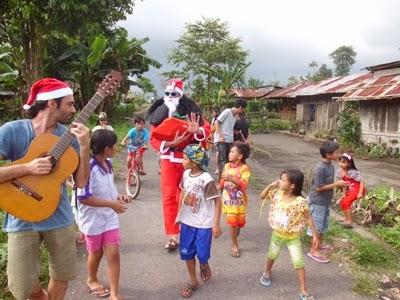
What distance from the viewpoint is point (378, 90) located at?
16375 mm

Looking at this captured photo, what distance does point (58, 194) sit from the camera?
2582 mm

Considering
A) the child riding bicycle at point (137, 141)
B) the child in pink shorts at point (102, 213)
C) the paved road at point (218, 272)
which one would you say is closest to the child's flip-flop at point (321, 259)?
the paved road at point (218, 272)

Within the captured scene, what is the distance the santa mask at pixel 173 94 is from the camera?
184 inches

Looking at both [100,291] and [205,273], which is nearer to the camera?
[100,291]

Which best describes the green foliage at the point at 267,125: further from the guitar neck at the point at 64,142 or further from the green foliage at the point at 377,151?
the guitar neck at the point at 64,142

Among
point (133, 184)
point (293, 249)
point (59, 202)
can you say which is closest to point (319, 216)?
point (293, 249)

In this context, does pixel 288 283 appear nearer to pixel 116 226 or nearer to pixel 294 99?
pixel 116 226

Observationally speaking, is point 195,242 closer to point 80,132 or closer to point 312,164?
point 80,132

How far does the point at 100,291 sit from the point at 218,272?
50.4 inches

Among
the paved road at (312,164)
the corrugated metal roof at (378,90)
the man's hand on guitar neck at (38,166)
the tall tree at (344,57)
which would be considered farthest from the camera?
the tall tree at (344,57)

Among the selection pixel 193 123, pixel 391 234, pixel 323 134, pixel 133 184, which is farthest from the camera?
pixel 323 134

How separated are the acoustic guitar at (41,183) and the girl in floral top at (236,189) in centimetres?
222

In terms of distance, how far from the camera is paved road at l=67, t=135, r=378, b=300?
149 inches

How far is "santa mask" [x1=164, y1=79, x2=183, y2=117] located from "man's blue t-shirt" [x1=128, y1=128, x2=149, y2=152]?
3.71m
